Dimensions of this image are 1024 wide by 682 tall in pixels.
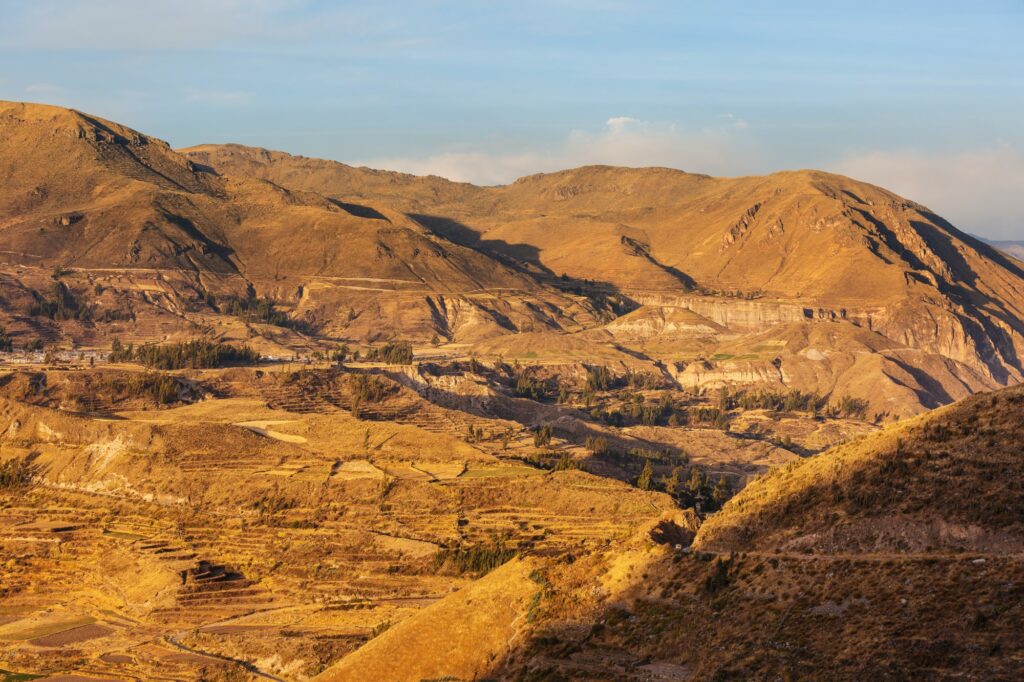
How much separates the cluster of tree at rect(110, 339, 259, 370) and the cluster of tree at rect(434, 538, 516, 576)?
83.0 m

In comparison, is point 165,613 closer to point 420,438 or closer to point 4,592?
point 4,592

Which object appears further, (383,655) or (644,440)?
(644,440)

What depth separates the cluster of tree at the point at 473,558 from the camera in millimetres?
84688

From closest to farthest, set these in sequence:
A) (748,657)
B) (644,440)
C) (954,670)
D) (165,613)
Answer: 1. (954,670)
2. (748,657)
3. (165,613)
4. (644,440)

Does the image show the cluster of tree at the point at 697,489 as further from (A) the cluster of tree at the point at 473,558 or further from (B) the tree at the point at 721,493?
(A) the cluster of tree at the point at 473,558

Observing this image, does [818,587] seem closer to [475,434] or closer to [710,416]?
[475,434]

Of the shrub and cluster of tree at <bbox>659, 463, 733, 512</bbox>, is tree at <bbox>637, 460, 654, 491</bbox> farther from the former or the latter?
the shrub

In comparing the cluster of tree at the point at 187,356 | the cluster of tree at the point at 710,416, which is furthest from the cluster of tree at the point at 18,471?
the cluster of tree at the point at 710,416

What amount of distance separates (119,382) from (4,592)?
172ft

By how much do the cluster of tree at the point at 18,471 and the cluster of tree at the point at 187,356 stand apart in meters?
49.2

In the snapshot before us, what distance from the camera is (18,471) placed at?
355 ft

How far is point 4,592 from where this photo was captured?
8500 centimetres

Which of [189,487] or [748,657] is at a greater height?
[748,657]

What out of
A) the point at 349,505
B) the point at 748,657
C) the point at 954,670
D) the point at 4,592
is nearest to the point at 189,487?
the point at 349,505
